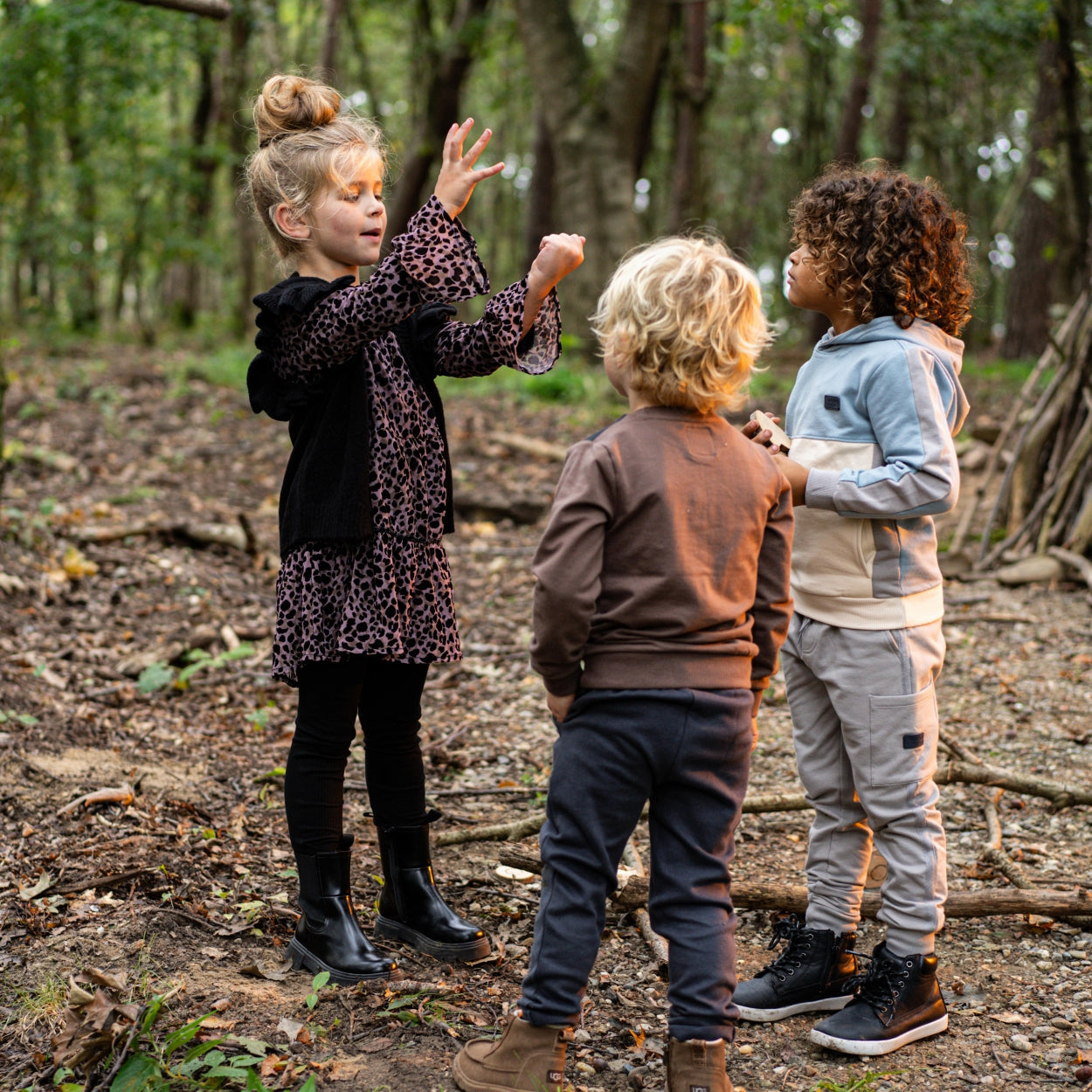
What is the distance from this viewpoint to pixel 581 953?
79.7 inches

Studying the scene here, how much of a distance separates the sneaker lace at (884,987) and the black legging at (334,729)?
3.94 feet

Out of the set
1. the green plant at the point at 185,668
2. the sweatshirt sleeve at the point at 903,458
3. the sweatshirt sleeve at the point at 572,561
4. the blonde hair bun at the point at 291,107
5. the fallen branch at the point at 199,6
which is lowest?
the green plant at the point at 185,668

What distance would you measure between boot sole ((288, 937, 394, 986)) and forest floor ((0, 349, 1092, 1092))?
0.04 metres

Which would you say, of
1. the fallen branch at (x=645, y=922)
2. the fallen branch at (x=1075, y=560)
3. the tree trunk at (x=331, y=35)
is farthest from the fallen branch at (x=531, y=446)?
the fallen branch at (x=645, y=922)

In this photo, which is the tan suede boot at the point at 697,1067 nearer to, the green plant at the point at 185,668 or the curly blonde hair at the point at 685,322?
the curly blonde hair at the point at 685,322

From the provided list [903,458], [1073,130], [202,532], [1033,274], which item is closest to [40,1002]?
[903,458]

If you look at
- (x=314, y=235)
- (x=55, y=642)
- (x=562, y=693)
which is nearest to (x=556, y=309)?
(x=314, y=235)

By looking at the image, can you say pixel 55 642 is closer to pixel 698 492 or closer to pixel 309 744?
pixel 309 744

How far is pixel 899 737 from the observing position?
2373 mm

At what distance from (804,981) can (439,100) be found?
1275cm

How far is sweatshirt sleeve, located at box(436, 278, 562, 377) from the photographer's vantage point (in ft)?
8.00

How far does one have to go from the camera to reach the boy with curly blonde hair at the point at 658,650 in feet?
6.54

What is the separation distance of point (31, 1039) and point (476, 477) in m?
6.04

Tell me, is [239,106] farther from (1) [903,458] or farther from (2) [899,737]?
(2) [899,737]
